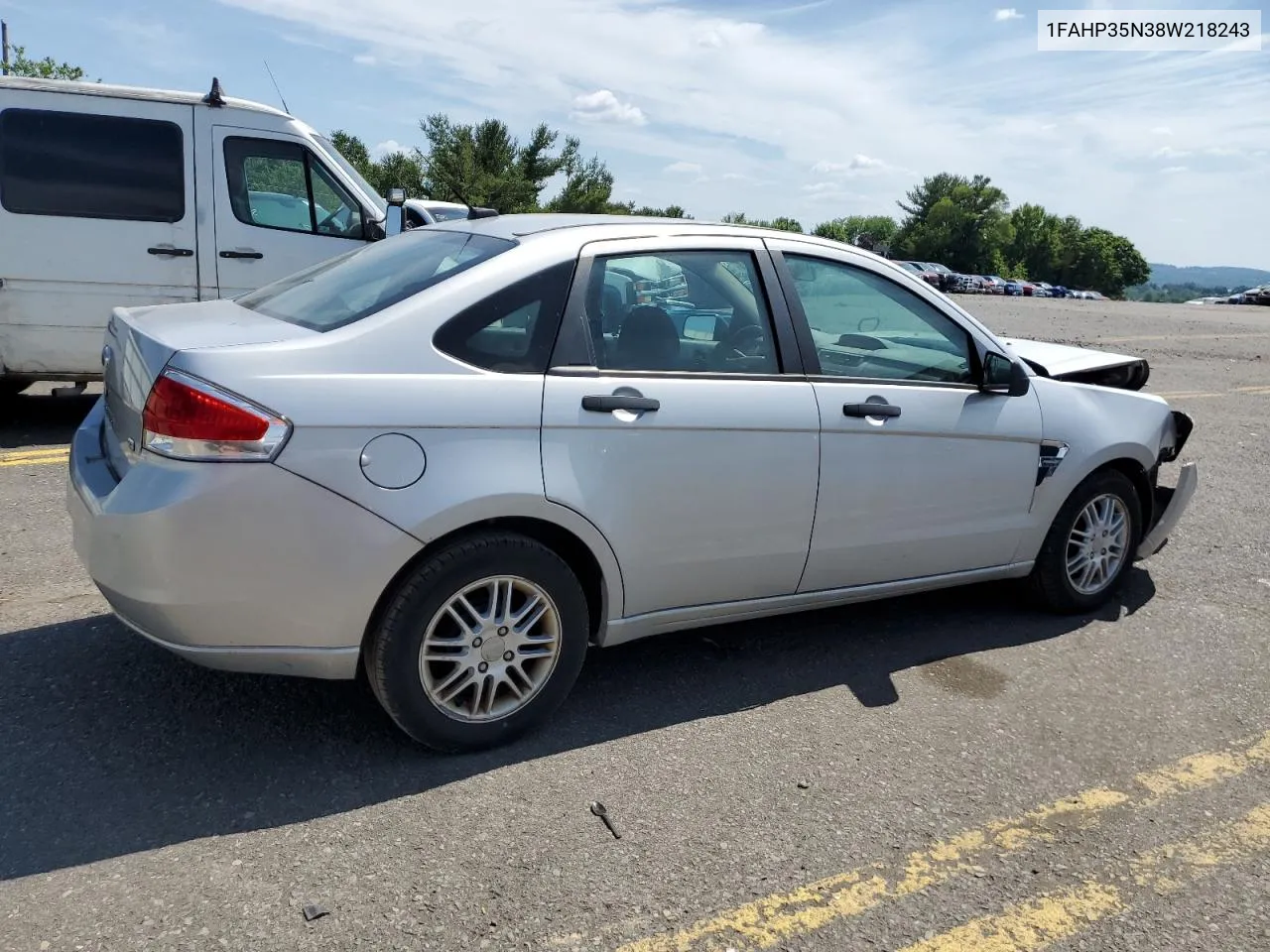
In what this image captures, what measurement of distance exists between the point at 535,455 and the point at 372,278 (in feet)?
3.17

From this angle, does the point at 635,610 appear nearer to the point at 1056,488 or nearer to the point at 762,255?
the point at 762,255

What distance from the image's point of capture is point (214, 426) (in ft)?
9.46

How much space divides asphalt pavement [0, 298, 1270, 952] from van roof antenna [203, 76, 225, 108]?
4.09m

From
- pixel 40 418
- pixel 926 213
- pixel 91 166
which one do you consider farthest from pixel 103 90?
pixel 926 213

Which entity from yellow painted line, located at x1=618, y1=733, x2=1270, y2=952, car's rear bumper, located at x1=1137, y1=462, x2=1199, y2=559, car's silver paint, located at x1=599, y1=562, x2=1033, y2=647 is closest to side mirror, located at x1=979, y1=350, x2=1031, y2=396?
car's silver paint, located at x1=599, y1=562, x2=1033, y2=647

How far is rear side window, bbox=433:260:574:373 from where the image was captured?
3.22 metres

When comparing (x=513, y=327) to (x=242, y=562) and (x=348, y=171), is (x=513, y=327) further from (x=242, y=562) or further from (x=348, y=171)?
(x=348, y=171)

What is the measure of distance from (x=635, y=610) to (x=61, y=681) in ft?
6.46

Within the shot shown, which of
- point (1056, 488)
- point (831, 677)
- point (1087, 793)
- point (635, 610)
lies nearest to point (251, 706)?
point (635, 610)

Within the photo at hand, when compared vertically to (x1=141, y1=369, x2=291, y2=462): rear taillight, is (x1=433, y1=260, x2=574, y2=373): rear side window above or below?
above

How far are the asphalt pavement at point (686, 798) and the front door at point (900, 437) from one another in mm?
493

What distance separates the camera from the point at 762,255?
3914 millimetres

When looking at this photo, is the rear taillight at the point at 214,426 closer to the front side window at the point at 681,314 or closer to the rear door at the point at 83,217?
the front side window at the point at 681,314

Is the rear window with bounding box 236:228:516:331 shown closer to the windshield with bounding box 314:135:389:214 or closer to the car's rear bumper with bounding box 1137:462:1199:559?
the car's rear bumper with bounding box 1137:462:1199:559
